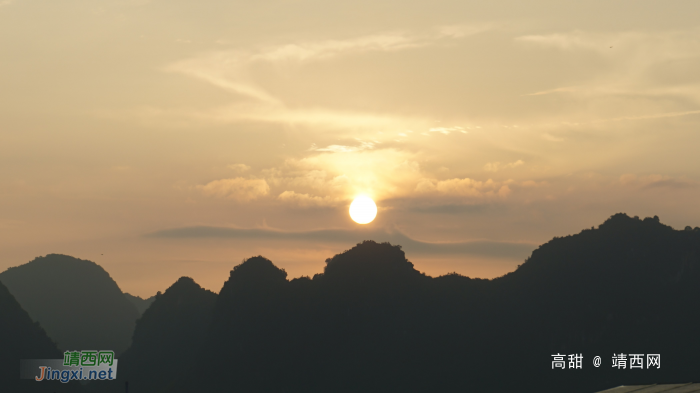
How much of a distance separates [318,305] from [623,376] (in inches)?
2714

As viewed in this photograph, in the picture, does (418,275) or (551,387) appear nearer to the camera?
(551,387)

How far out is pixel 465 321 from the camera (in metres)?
156

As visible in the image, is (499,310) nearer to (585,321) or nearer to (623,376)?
(585,321)

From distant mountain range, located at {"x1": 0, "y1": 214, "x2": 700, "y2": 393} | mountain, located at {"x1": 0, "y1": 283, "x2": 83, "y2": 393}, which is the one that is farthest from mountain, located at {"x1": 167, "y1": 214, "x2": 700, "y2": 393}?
mountain, located at {"x1": 0, "y1": 283, "x2": 83, "y2": 393}

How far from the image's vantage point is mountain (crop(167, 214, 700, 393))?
138 m

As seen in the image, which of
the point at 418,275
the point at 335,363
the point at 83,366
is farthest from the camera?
the point at 418,275

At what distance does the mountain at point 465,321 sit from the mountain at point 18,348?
29.4 meters

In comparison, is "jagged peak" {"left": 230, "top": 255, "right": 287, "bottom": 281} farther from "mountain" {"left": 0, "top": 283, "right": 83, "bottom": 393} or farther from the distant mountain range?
"mountain" {"left": 0, "top": 283, "right": 83, "bottom": 393}

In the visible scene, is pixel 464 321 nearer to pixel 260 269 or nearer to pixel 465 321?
pixel 465 321

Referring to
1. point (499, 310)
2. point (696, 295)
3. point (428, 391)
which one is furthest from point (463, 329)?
point (696, 295)

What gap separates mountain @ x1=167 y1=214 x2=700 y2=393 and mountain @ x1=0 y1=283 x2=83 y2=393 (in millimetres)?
29405

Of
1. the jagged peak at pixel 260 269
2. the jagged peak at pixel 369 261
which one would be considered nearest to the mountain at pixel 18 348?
the jagged peak at pixel 260 269

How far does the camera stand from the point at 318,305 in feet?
532

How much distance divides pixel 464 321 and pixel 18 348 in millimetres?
104827
